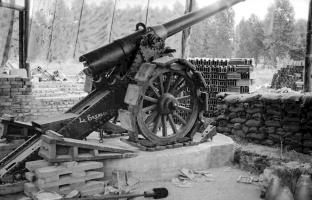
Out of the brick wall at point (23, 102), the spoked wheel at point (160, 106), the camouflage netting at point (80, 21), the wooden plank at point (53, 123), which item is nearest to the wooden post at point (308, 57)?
the spoked wheel at point (160, 106)

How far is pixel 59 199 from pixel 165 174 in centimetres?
179

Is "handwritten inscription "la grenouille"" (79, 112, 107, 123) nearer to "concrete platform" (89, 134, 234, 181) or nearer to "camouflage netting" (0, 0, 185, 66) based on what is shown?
"concrete platform" (89, 134, 234, 181)

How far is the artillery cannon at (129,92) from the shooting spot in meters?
5.41

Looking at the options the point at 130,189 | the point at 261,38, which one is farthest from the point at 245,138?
the point at 261,38

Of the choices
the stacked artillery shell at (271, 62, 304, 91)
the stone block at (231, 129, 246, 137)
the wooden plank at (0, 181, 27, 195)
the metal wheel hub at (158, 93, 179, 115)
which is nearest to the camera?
the wooden plank at (0, 181, 27, 195)

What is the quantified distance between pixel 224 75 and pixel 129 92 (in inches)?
228

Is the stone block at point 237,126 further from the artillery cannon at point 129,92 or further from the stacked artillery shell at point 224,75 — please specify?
the artillery cannon at point 129,92

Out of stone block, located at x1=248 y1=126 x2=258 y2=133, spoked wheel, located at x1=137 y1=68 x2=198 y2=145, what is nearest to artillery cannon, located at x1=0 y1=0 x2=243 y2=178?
spoked wheel, located at x1=137 y1=68 x2=198 y2=145

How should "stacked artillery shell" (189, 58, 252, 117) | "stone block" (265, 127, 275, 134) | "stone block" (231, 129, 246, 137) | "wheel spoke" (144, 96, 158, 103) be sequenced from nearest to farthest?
"wheel spoke" (144, 96, 158, 103), "stone block" (265, 127, 275, 134), "stone block" (231, 129, 246, 137), "stacked artillery shell" (189, 58, 252, 117)

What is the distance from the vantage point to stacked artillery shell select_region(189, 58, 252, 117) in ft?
34.9

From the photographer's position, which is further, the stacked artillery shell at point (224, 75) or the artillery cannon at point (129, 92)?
the stacked artillery shell at point (224, 75)

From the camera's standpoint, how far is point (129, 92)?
5562mm

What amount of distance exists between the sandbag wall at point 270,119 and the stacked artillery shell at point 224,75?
133 centimetres

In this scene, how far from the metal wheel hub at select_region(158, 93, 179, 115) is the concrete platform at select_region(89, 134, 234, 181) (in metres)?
0.61
